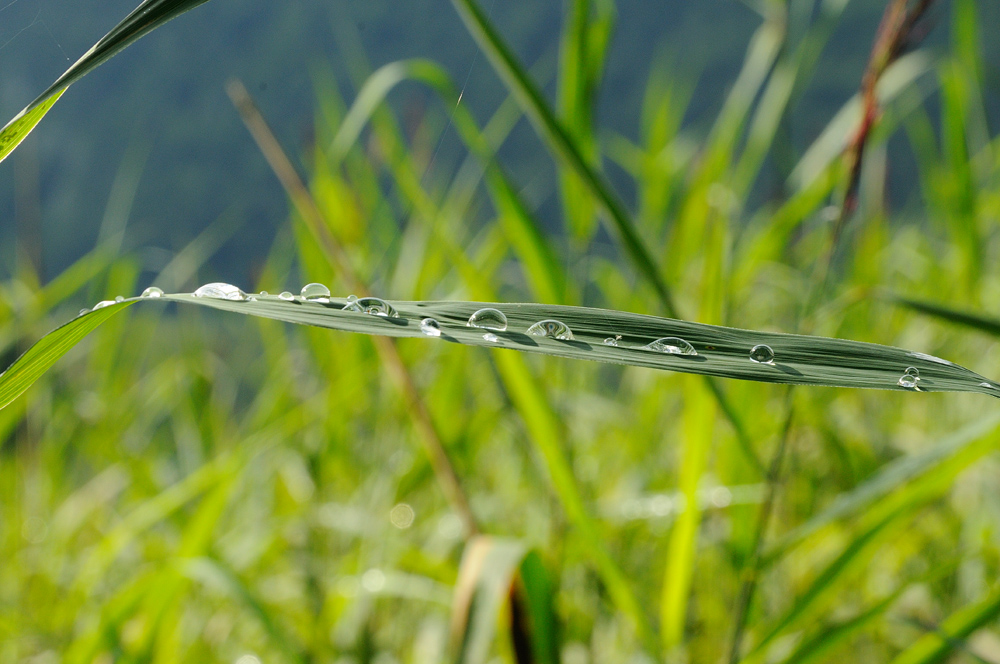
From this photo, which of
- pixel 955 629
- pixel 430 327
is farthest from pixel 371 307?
pixel 955 629

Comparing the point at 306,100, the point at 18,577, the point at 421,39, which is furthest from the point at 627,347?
the point at 306,100

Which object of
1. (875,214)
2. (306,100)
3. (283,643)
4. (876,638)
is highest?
(306,100)

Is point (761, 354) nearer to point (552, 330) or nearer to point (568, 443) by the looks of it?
point (552, 330)

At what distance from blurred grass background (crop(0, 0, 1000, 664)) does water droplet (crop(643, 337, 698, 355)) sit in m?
0.18

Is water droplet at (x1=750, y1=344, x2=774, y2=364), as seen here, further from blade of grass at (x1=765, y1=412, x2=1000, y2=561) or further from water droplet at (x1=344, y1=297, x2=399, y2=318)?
blade of grass at (x1=765, y1=412, x2=1000, y2=561)

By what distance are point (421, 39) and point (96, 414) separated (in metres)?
0.83

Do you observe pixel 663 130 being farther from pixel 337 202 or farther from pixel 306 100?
pixel 306 100

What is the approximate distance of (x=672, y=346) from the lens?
0.19 metres

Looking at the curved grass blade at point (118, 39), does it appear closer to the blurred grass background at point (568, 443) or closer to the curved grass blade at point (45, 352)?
the curved grass blade at point (45, 352)

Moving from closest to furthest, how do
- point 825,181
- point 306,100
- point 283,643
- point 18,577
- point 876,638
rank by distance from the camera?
1. point 283,643
2. point 825,181
3. point 876,638
4. point 18,577
5. point 306,100

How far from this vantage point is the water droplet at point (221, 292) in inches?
7.8

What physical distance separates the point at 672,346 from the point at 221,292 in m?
0.15

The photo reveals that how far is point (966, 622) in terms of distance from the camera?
1.14 ft

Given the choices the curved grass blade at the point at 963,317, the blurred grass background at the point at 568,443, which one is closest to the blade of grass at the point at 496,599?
the blurred grass background at the point at 568,443
